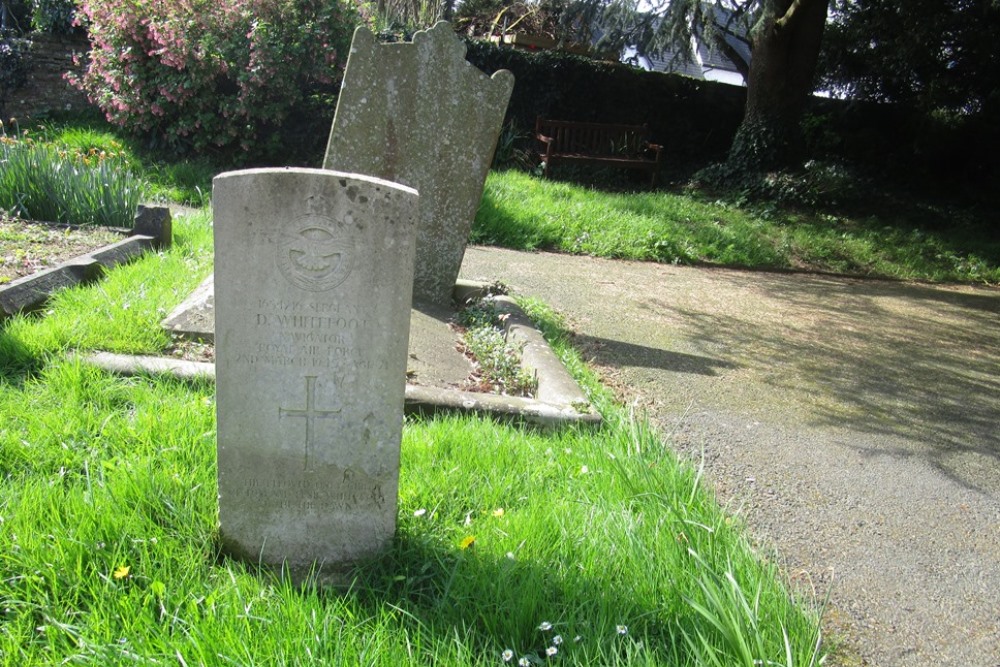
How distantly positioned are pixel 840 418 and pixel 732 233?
20.2ft

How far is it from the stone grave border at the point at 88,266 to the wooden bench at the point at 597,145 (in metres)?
7.72

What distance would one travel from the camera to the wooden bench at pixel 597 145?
12.7 m

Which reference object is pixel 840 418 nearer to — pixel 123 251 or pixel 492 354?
pixel 492 354

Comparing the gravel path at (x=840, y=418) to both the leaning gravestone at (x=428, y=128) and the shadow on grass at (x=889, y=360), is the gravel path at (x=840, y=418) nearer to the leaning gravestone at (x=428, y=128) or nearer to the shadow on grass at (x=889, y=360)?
the shadow on grass at (x=889, y=360)

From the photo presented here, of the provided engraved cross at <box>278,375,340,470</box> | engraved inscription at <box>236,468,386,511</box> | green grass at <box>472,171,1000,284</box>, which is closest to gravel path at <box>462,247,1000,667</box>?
green grass at <box>472,171,1000,284</box>

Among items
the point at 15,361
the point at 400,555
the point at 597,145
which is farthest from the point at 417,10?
the point at 400,555

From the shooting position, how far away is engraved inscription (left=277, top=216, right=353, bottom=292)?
86.8 inches

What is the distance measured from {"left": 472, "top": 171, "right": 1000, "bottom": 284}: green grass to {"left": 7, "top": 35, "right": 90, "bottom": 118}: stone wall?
7217mm

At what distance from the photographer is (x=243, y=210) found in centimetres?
220

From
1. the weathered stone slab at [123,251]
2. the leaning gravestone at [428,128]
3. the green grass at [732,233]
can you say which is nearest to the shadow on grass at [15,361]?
the weathered stone slab at [123,251]

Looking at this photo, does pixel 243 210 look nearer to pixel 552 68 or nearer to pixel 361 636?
pixel 361 636

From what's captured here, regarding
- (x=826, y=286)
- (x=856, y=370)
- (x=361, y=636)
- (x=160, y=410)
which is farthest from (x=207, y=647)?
(x=826, y=286)

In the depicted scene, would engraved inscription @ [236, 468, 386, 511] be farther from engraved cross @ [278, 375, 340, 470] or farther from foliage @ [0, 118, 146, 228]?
foliage @ [0, 118, 146, 228]

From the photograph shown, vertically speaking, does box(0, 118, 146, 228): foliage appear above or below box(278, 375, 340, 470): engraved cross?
above
